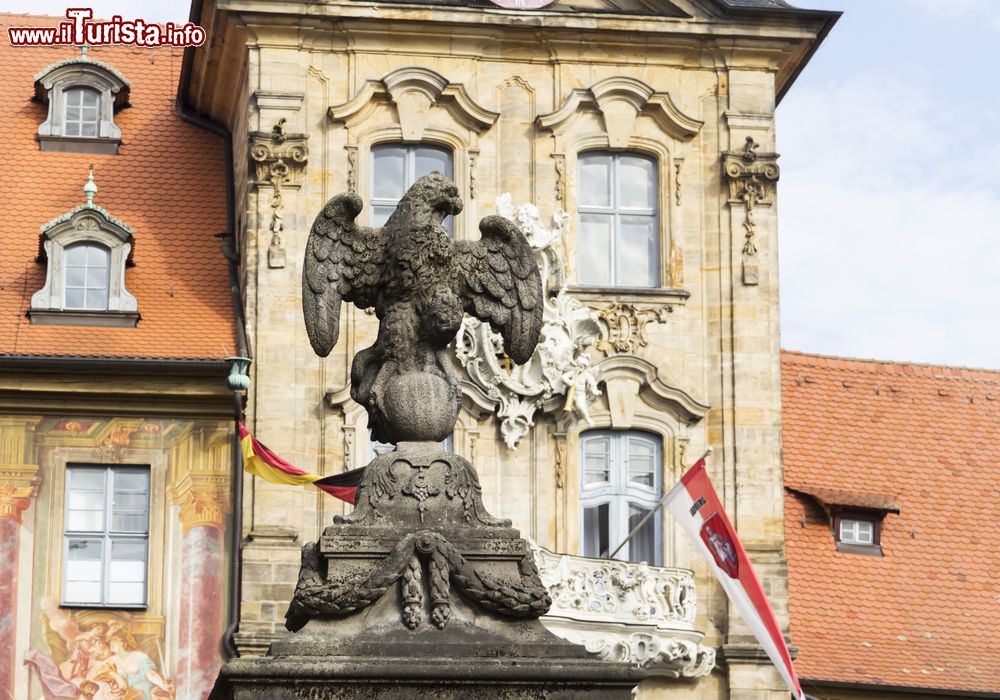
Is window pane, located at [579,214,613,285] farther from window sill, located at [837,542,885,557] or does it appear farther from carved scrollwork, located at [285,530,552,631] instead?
carved scrollwork, located at [285,530,552,631]

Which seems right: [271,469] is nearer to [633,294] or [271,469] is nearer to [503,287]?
[633,294]

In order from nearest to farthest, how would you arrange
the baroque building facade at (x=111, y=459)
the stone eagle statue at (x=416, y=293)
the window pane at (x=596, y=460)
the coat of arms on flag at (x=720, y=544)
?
the stone eagle statue at (x=416, y=293) < the coat of arms on flag at (x=720, y=544) < the baroque building facade at (x=111, y=459) < the window pane at (x=596, y=460)

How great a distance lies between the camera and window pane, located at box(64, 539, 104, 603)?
90.6 ft

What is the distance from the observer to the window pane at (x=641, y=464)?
2812cm

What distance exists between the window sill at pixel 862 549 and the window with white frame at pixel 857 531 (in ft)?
0.15

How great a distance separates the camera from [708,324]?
93.4 feet

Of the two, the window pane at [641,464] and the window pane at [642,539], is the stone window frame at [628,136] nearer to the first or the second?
the window pane at [641,464]

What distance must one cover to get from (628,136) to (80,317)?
646 centimetres

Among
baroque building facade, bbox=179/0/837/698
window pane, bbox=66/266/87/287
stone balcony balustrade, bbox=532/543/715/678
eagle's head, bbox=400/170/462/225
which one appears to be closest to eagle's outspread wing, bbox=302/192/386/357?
eagle's head, bbox=400/170/462/225

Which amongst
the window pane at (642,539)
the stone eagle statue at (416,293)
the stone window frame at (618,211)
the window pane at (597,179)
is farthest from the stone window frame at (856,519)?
the stone eagle statue at (416,293)

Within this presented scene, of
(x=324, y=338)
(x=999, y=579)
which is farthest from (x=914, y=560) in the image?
(x=324, y=338)

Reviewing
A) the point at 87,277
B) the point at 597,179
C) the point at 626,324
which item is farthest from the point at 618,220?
the point at 87,277

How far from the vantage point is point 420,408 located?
11641 millimetres

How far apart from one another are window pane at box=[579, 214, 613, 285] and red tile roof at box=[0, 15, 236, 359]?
158 inches
